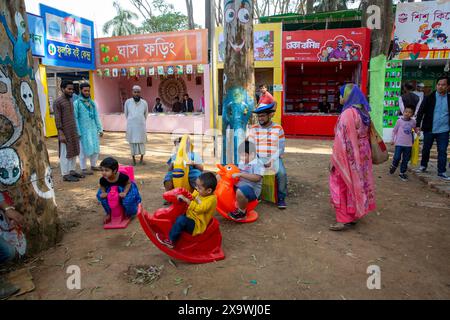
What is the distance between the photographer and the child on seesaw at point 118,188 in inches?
151

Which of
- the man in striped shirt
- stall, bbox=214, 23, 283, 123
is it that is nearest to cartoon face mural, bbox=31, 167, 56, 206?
the man in striped shirt

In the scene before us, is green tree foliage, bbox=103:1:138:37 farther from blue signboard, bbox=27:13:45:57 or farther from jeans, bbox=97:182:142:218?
jeans, bbox=97:182:142:218

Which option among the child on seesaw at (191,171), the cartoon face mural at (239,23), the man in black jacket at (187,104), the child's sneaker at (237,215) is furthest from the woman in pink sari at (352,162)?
the man in black jacket at (187,104)

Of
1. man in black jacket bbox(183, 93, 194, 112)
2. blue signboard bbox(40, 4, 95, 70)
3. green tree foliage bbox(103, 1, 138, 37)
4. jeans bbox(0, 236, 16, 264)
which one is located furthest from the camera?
green tree foliage bbox(103, 1, 138, 37)

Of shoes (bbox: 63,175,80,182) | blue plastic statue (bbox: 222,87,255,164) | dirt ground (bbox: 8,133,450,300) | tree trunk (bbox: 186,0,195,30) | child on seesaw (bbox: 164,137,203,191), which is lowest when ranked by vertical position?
dirt ground (bbox: 8,133,450,300)

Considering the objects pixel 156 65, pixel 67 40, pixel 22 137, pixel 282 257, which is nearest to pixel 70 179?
pixel 22 137

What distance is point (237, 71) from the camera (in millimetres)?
Answer: 5180

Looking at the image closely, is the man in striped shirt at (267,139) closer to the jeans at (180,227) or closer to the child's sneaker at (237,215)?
the child's sneaker at (237,215)

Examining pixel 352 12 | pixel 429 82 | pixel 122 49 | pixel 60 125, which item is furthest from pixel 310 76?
pixel 60 125

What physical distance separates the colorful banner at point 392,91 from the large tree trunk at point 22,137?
933 centimetres

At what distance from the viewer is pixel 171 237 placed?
291 centimetres

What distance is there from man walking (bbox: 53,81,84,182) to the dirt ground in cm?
111

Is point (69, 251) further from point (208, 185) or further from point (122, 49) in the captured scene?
point (122, 49)

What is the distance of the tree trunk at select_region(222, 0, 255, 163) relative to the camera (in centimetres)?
511
